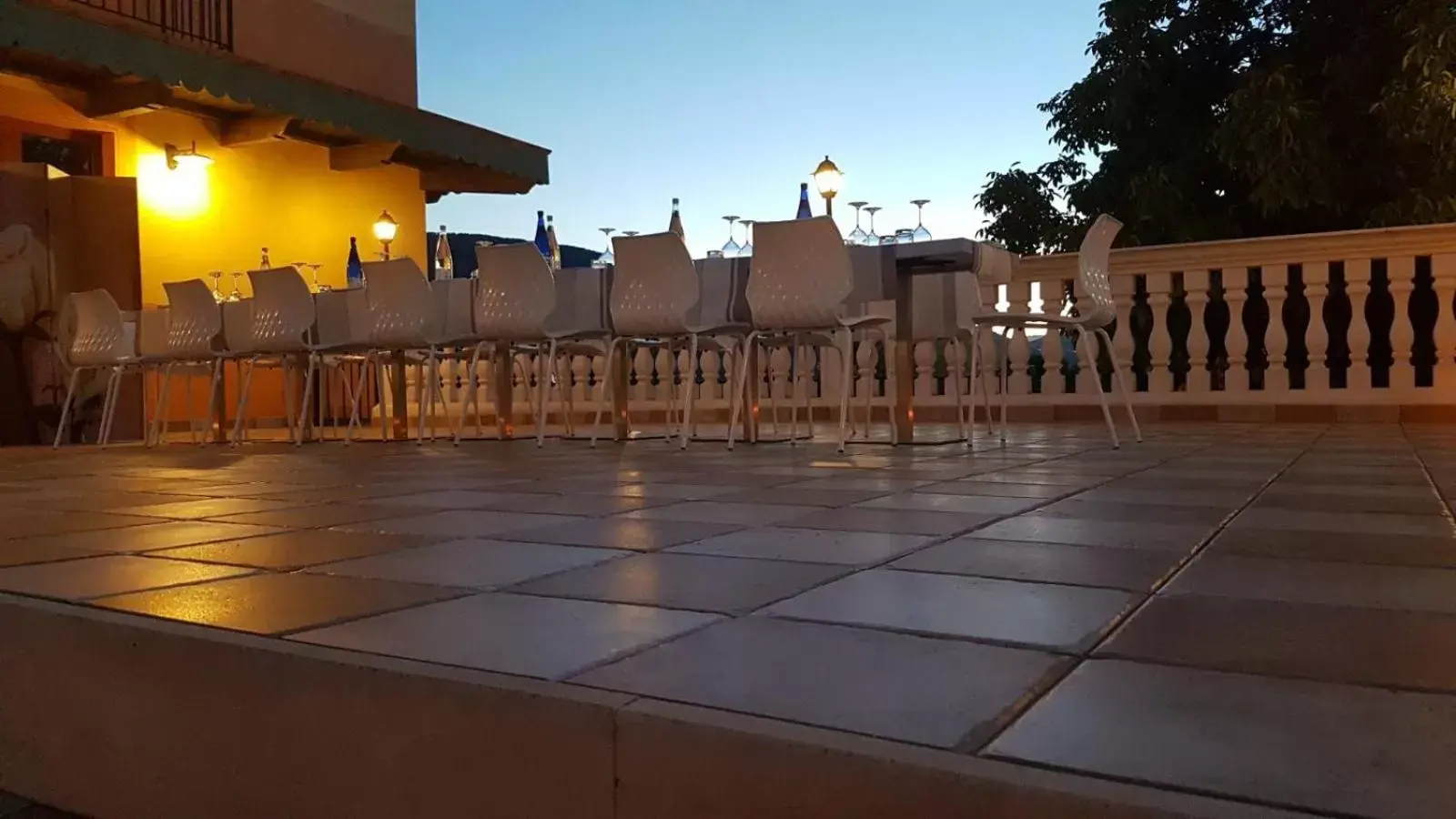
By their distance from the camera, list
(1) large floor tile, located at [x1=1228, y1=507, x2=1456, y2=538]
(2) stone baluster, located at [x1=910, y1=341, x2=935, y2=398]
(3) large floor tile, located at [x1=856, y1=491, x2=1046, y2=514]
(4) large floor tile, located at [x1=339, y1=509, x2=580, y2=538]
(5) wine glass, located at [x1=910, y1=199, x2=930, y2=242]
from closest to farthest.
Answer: (1) large floor tile, located at [x1=1228, y1=507, x2=1456, y2=538] → (4) large floor tile, located at [x1=339, y1=509, x2=580, y2=538] → (3) large floor tile, located at [x1=856, y1=491, x2=1046, y2=514] → (5) wine glass, located at [x1=910, y1=199, x2=930, y2=242] → (2) stone baluster, located at [x1=910, y1=341, x2=935, y2=398]

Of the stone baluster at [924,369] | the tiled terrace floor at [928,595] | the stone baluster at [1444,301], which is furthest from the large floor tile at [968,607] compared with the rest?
the stone baluster at [924,369]

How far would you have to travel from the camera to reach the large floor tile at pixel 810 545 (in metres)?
1.62

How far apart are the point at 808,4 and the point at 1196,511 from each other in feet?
37.2

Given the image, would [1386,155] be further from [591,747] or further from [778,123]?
[591,747]

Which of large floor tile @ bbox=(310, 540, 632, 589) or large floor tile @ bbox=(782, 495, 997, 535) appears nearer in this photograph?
large floor tile @ bbox=(310, 540, 632, 589)

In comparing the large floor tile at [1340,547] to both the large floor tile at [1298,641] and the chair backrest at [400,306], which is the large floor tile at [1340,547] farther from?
Answer: the chair backrest at [400,306]

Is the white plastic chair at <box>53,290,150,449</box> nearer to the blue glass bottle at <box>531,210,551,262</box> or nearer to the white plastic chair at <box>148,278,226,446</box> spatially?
the white plastic chair at <box>148,278,226,446</box>

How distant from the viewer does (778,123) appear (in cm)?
1456

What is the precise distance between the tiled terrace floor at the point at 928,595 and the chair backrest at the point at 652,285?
1.86m

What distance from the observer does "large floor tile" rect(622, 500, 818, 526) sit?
209cm

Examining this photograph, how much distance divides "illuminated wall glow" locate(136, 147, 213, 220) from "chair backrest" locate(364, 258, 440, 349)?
4429mm

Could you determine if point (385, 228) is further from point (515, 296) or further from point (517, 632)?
point (517, 632)

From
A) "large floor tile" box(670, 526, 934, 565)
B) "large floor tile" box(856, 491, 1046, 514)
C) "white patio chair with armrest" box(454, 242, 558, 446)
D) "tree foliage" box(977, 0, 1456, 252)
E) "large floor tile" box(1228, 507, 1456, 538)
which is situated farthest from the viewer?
"tree foliage" box(977, 0, 1456, 252)

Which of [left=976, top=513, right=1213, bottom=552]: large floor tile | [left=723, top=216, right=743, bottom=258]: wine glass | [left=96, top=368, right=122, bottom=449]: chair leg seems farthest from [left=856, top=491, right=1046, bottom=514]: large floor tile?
[left=96, top=368, right=122, bottom=449]: chair leg
